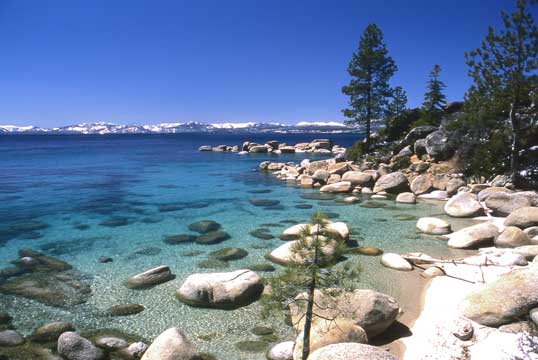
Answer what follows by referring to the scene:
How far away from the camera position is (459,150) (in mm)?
26375

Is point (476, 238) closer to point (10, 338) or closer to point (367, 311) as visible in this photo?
point (367, 311)

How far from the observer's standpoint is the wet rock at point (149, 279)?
9.95 metres

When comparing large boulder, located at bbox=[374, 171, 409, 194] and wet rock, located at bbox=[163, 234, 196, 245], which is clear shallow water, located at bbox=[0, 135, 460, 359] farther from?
large boulder, located at bbox=[374, 171, 409, 194]

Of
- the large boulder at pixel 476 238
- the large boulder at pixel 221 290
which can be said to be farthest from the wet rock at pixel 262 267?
the large boulder at pixel 476 238

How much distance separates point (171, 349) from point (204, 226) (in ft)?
33.0

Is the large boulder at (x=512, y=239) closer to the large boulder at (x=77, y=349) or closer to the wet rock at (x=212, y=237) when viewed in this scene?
the wet rock at (x=212, y=237)

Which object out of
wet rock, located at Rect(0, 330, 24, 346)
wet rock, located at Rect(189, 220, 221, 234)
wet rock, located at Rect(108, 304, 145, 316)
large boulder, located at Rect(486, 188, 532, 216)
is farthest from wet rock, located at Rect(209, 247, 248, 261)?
large boulder, located at Rect(486, 188, 532, 216)

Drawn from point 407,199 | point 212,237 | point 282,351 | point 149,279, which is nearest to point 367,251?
point 212,237

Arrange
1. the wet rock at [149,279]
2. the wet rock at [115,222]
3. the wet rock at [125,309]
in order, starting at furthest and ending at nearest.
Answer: the wet rock at [115,222], the wet rock at [149,279], the wet rock at [125,309]

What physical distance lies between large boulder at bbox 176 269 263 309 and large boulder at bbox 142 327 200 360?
2188mm

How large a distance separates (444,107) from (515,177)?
2370cm

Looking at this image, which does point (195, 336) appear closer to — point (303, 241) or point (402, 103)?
point (303, 241)

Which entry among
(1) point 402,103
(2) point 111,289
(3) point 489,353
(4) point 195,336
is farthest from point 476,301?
(1) point 402,103

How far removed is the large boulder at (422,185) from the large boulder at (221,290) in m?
16.9
